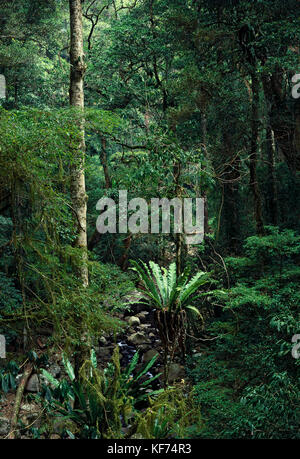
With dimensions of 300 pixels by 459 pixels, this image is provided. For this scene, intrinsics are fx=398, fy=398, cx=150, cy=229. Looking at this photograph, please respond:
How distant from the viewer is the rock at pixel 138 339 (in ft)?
24.8

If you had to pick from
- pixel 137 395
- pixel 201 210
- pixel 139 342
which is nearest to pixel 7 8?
pixel 201 210

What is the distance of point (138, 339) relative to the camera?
762 centimetres

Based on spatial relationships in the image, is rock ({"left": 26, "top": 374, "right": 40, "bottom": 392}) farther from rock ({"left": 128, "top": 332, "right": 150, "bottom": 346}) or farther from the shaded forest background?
rock ({"left": 128, "top": 332, "right": 150, "bottom": 346})

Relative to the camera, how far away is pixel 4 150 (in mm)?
3492

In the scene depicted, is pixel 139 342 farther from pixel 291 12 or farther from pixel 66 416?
pixel 291 12

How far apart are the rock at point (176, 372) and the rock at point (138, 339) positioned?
1509 mm

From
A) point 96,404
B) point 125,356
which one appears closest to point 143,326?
point 125,356

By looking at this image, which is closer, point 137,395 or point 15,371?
point 15,371

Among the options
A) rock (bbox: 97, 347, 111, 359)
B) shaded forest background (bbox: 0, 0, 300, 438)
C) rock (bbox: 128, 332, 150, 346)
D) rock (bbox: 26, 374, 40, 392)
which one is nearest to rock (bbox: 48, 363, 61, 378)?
shaded forest background (bbox: 0, 0, 300, 438)

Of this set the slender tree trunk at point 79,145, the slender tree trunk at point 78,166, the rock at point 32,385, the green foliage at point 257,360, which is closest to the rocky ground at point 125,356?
the rock at point 32,385

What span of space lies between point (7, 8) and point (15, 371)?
370 inches

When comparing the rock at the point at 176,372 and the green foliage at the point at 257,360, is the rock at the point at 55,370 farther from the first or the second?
the green foliage at the point at 257,360

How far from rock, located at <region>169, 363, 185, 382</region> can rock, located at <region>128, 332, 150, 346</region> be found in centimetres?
151

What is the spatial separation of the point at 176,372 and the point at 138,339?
1.75 metres
